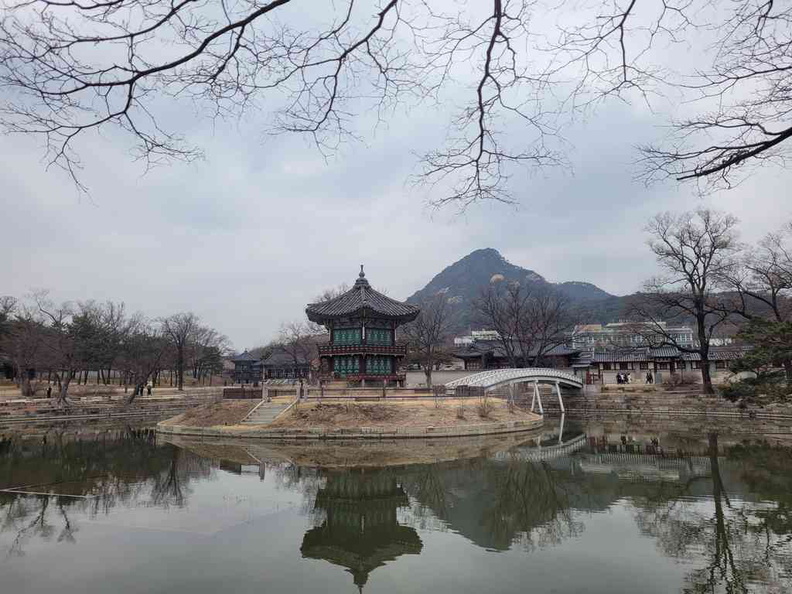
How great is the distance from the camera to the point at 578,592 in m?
7.47

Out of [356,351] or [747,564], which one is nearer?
[747,564]

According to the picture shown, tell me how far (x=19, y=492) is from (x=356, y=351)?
22.5 m

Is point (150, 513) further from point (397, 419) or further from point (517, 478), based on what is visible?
point (397, 419)

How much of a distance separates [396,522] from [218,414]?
20.4 meters

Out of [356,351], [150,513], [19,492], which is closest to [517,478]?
[150,513]

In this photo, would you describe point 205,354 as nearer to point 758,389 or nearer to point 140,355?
point 140,355

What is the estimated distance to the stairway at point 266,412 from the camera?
27.6 m

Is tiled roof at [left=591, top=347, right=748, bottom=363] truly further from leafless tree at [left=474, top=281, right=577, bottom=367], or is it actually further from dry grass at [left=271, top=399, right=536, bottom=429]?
dry grass at [left=271, top=399, right=536, bottom=429]

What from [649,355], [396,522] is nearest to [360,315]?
[396,522]

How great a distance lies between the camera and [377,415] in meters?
27.0

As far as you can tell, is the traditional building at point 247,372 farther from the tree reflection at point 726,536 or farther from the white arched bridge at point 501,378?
the tree reflection at point 726,536

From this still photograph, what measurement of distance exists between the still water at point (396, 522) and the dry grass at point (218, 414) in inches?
273

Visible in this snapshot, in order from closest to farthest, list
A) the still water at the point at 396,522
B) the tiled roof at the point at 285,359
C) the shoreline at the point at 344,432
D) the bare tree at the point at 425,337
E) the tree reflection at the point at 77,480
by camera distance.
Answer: the still water at the point at 396,522 < the tree reflection at the point at 77,480 < the shoreline at the point at 344,432 < the bare tree at the point at 425,337 < the tiled roof at the point at 285,359

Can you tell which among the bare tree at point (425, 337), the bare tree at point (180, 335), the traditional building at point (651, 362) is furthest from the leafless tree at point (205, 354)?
the traditional building at point (651, 362)
